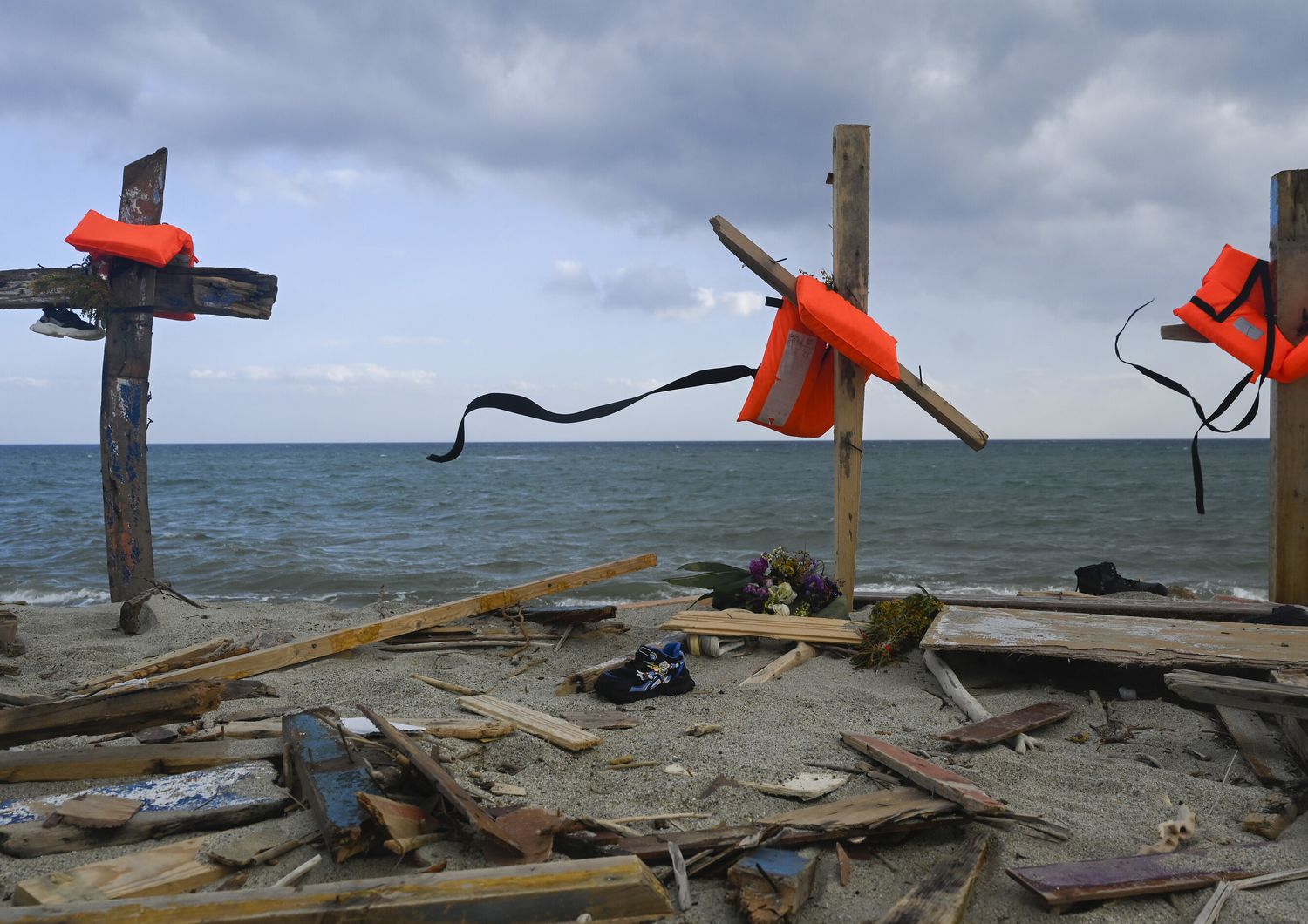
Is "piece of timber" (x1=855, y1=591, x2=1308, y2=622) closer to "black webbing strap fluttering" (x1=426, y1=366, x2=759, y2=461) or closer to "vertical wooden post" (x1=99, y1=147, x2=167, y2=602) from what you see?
"black webbing strap fluttering" (x1=426, y1=366, x2=759, y2=461)

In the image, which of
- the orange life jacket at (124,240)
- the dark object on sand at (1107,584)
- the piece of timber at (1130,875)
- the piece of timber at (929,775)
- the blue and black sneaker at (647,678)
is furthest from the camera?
the dark object on sand at (1107,584)

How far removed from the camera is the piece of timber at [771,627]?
5816 millimetres

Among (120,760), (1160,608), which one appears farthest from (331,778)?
(1160,608)

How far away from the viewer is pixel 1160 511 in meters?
25.2

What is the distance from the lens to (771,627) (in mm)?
5984

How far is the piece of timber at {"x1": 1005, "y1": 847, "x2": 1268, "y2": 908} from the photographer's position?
255 cm

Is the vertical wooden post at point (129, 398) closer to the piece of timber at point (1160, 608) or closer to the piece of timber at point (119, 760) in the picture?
the piece of timber at point (119, 760)

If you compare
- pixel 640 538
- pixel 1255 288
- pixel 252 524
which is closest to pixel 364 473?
pixel 252 524

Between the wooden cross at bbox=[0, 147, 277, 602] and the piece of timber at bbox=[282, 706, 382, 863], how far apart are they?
4.73 meters

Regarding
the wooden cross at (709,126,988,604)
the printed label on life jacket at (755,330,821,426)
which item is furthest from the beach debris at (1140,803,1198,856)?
the printed label on life jacket at (755,330,821,426)

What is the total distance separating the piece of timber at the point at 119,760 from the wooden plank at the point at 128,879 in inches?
29.6

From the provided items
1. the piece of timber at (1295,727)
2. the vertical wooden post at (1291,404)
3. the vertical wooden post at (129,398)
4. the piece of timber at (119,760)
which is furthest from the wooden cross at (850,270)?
the vertical wooden post at (129,398)

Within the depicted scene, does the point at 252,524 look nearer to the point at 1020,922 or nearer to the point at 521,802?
the point at 521,802

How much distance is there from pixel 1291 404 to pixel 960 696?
12.9 ft
